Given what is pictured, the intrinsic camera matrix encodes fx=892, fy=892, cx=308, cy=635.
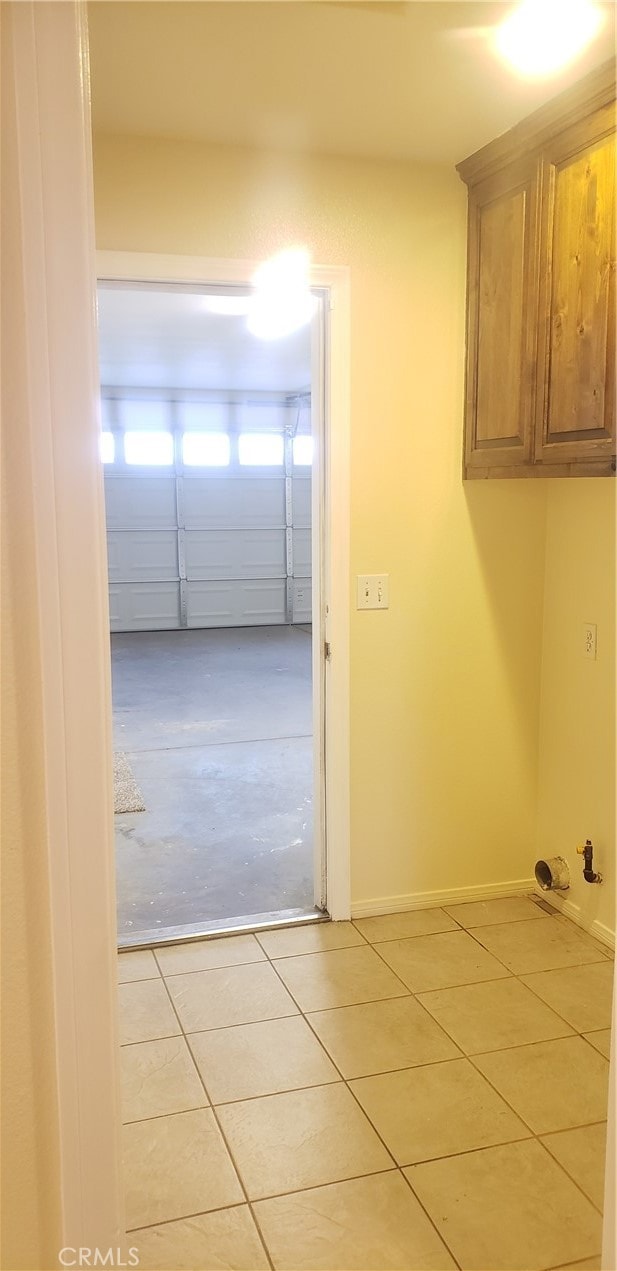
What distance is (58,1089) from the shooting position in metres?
0.98

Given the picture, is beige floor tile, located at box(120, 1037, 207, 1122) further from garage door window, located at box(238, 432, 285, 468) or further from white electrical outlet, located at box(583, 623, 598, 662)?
garage door window, located at box(238, 432, 285, 468)

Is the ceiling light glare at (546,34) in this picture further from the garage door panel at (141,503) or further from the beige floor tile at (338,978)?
the garage door panel at (141,503)

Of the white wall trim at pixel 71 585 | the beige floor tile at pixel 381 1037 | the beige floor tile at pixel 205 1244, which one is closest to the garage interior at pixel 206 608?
the beige floor tile at pixel 381 1037

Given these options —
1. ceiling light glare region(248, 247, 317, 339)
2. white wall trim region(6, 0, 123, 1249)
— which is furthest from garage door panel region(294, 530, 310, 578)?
white wall trim region(6, 0, 123, 1249)

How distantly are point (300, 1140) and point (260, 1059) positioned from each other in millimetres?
319

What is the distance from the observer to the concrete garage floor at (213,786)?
3.25 metres

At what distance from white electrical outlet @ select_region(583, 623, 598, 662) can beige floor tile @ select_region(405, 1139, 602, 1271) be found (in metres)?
1.42

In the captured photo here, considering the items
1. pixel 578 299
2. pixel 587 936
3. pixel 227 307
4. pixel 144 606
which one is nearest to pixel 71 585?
pixel 578 299

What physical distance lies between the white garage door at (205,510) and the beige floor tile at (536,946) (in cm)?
694

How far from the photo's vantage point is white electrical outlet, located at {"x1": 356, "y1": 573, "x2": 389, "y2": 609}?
287cm

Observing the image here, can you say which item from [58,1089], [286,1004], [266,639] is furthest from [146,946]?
[266,639]

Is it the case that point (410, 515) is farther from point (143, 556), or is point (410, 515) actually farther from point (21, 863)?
point (143, 556)

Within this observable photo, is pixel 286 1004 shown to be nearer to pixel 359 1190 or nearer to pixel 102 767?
pixel 359 1190

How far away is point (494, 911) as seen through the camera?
3.05 metres
